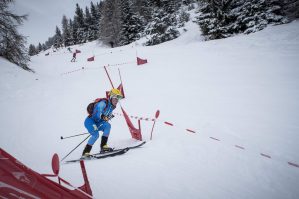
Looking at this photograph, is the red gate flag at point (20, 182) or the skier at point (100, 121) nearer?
the red gate flag at point (20, 182)

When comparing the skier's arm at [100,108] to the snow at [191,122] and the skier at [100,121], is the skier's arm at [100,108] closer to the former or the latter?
the skier at [100,121]

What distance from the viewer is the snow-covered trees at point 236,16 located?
16.6 m

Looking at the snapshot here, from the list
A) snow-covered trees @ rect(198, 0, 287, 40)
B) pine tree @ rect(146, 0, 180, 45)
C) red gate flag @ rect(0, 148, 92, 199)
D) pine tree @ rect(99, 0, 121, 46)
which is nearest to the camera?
red gate flag @ rect(0, 148, 92, 199)

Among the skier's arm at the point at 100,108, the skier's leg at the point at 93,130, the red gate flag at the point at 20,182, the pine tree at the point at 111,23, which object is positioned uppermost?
the pine tree at the point at 111,23

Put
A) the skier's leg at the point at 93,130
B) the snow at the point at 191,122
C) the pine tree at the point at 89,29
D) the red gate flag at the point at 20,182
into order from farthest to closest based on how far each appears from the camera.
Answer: the pine tree at the point at 89,29 → the skier's leg at the point at 93,130 → the snow at the point at 191,122 → the red gate flag at the point at 20,182

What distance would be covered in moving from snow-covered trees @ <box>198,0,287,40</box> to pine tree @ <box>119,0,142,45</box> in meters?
21.8

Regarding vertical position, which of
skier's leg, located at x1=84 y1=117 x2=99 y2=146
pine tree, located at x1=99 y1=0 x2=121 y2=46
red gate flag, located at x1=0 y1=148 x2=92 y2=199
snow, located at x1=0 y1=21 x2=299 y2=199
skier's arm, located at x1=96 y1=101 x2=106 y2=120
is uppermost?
pine tree, located at x1=99 y1=0 x2=121 y2=46

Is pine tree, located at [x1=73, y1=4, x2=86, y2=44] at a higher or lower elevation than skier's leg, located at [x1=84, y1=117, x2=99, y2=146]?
higher

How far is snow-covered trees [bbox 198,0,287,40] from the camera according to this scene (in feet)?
54.6

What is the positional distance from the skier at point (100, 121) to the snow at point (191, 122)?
2.66 feet

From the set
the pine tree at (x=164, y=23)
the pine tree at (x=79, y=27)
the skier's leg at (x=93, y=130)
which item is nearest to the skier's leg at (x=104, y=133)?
the skier's leg at (x=93, y=130)

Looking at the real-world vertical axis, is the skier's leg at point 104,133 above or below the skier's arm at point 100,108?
below

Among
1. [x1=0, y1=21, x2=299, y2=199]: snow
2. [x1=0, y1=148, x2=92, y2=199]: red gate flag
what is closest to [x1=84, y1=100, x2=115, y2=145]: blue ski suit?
[x1=0, y1=21, x2=299, y2=199]: snow

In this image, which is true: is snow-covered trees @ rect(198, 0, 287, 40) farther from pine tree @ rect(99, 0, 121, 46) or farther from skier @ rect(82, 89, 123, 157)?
pine tree @ rect(99, 0, 121, 46)
